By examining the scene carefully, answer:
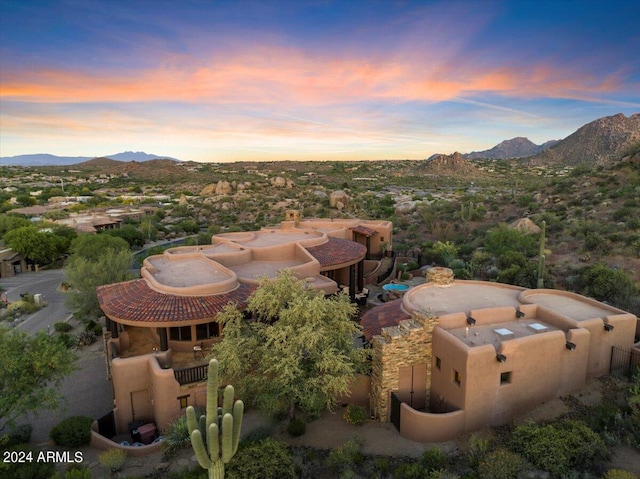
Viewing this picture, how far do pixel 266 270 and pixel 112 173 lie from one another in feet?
500

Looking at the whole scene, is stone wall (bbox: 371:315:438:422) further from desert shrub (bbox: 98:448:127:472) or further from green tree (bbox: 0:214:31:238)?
green tree (bbox: 0:214:31:238)

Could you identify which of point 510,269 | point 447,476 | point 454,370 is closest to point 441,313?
point 454,370

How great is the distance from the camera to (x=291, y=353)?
47.1 feet

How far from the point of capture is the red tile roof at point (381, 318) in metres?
17.6

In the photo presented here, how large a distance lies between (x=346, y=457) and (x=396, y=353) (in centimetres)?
413

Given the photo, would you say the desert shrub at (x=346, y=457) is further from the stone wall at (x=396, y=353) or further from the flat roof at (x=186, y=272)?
the flat roof at (x=186, y=272)

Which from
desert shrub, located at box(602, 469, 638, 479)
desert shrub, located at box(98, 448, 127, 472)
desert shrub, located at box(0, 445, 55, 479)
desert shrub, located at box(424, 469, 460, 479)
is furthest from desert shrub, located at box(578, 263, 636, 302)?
desert shrub, located at box(0, 445, 55, 479)

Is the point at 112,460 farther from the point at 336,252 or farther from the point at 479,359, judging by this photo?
the point at 336,252

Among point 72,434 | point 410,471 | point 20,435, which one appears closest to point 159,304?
point 72,434

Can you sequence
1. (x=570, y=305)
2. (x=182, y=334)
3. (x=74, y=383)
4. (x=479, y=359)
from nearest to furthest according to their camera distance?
(x=479, y=359)
(x=182, y=334)
(x=570, y=305)
(x=74, y=383)

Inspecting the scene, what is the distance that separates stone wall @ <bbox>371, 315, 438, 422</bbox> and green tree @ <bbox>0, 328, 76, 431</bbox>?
1143 centimetres

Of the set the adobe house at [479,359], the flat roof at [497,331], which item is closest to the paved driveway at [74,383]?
the adobe house at [479,359]

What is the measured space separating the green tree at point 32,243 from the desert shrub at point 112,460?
36.6m

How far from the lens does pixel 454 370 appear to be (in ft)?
47.6
